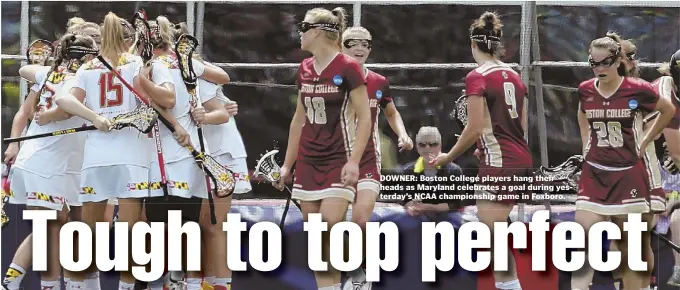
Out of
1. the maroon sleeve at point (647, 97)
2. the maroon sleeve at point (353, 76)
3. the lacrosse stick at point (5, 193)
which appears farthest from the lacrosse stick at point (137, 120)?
the maroon sleeve at point (647, 97)

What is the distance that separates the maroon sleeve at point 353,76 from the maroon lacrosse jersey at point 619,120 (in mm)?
1074

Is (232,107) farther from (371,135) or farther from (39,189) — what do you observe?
(39,189)

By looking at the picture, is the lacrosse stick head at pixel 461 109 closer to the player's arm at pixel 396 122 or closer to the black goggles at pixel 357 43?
the player's arm at pixel 396 122

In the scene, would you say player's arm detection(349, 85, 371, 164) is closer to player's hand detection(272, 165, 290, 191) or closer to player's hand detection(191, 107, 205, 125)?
player's hand detection(272, 165, 290, 191)

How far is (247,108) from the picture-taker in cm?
472

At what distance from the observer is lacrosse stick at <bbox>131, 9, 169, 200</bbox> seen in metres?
4.70

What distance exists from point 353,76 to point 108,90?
3.74 ft

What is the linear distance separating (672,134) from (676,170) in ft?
0.58

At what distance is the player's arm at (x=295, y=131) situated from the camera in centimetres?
471

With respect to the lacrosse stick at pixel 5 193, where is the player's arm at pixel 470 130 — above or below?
above

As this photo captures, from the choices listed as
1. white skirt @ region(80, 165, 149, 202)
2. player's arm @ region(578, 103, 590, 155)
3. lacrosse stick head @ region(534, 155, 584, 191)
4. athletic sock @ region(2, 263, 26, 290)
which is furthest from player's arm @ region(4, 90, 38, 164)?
player's arm @ region(578, 103, 590, 155)

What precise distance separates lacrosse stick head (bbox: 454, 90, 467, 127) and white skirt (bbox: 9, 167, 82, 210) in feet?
6.00

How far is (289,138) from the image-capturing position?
473cm

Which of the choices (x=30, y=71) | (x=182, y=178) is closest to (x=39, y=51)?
(x=30, y=71)
